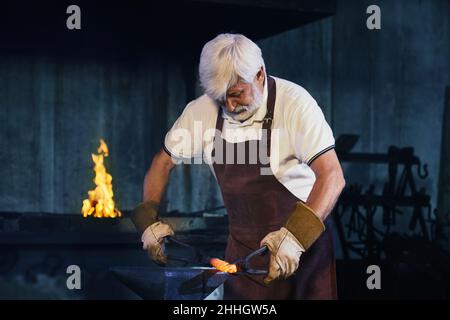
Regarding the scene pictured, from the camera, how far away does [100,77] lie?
Answer: 26.9 ft

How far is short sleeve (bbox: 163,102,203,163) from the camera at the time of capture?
4.50 m

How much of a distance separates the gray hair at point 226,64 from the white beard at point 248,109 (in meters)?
0.12

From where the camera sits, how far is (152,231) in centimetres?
421

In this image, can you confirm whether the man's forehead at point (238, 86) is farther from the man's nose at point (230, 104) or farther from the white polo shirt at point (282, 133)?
the white polo shirt at point (282, 133)

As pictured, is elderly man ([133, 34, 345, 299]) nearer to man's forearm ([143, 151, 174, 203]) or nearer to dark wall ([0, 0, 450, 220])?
man's forearm ([143, 151, 174, 203])

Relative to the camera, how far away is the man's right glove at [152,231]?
13.7 feet

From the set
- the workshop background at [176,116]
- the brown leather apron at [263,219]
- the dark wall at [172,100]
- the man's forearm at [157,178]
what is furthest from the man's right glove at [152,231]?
the dark wall at [172,100]

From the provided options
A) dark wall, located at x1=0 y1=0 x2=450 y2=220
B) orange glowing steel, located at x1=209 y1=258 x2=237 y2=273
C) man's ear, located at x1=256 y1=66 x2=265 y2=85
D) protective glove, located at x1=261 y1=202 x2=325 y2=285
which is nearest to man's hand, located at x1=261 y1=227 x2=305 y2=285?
protective glove, located at x1=261 y1=202 x2=325 y2=285

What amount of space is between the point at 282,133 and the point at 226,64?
49 centimetres

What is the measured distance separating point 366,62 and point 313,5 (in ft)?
8.86

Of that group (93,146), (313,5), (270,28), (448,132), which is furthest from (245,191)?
(448,132)

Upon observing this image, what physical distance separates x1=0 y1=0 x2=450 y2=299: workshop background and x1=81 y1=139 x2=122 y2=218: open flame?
102 millimetres

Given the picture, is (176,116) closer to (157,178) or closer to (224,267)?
(157,178)
